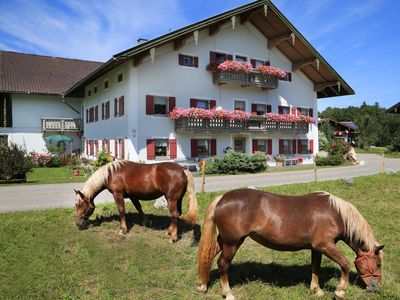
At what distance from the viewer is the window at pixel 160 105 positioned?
77.6ft

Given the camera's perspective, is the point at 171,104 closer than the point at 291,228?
No

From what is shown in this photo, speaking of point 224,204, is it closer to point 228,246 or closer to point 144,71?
point 228,246

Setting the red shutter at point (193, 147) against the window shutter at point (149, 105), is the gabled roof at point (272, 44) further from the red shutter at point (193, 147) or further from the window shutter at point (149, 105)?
the red shutter at point (193, 147)

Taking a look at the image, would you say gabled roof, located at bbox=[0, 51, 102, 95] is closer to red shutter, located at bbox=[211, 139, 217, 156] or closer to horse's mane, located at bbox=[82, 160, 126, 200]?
red shutter, located at bbox=[211, 139, 217, 156]

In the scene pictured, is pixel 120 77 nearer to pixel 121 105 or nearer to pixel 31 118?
pixel 121 105

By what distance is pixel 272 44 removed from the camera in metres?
28.9

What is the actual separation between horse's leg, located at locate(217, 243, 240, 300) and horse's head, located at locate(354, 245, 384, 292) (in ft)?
5.96

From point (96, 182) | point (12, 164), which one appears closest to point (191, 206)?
point (96, 182)

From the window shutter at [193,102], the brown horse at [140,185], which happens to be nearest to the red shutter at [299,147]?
the window shutter at [193,102]

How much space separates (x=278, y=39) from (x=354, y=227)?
2546 centimetres

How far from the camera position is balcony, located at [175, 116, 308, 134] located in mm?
23641

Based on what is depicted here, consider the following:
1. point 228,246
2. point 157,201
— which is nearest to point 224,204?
point 228,246

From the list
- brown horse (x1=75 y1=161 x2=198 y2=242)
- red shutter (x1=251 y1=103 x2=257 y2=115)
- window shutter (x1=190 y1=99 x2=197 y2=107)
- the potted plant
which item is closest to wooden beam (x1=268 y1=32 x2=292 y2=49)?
red shutter (x1=251 y1=103 x2=257 y2=115)

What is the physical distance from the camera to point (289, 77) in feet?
102
